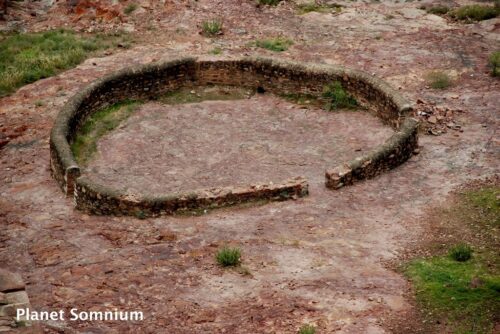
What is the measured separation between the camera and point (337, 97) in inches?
711

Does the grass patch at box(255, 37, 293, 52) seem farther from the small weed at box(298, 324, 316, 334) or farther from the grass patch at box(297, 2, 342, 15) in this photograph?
the small weed at box(298, 324, 316, 334)

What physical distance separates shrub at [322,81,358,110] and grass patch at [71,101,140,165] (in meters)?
4.91

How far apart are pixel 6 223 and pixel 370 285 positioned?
22.9 feet

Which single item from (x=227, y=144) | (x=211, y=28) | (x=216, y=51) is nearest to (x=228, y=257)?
(x=227, y=144)

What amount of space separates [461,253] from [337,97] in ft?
24.1

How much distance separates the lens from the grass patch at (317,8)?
22531mm

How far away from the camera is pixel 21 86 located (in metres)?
19.1

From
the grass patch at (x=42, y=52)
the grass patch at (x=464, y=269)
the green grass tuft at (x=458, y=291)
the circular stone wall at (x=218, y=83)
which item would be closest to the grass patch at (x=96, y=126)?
the circular stone wall at (x=218, y=83)

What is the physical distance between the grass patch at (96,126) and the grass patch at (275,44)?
4041 millimetres

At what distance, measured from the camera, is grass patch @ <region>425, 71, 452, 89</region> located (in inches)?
705

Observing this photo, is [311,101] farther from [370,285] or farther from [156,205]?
[370,285]

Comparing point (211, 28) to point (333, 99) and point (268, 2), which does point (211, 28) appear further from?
point (333, 99)

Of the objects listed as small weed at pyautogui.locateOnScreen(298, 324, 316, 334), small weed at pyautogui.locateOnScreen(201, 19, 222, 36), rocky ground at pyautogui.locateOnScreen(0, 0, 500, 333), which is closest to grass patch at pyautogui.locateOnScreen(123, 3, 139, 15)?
rocky ground at pyautogui.locateOnScreen(0, 0, 500, 333)

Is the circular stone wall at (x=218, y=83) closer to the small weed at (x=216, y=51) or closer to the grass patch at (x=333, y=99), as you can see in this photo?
the grass patch at (x=333, y=99)
